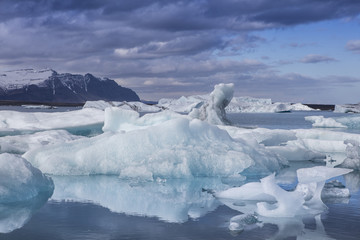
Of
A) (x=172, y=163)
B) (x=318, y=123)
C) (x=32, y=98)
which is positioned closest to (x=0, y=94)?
(x=32, y=98)

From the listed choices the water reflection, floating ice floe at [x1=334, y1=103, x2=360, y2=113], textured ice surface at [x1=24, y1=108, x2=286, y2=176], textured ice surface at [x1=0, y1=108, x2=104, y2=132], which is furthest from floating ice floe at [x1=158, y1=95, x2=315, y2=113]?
the water reflection

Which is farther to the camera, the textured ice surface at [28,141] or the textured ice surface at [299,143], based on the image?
the textured ice surface at [28,141]

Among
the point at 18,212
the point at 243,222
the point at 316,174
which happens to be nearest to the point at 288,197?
the point at 316,174

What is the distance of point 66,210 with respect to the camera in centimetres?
609

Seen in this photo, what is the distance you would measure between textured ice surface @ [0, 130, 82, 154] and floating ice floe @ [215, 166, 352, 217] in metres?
7.86

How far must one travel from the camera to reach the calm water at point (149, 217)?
479cm

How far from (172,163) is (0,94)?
603 feet

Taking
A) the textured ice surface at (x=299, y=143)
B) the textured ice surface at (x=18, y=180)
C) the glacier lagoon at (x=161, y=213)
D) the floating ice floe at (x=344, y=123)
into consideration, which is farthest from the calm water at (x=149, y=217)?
the floating ice floe at (x=344, y=123)

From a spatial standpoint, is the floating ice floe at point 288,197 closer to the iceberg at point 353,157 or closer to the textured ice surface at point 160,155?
the textured ice surface at point 160,155

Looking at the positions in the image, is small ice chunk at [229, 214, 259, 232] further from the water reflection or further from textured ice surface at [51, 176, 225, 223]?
the water reflection

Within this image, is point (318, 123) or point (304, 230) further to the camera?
point (318, 123)

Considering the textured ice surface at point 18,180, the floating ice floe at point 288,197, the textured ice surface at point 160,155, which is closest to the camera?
the floating ice floe at point 288,197

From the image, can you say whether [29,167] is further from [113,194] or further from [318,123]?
[318,123]

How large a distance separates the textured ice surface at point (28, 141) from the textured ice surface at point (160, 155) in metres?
3.62
